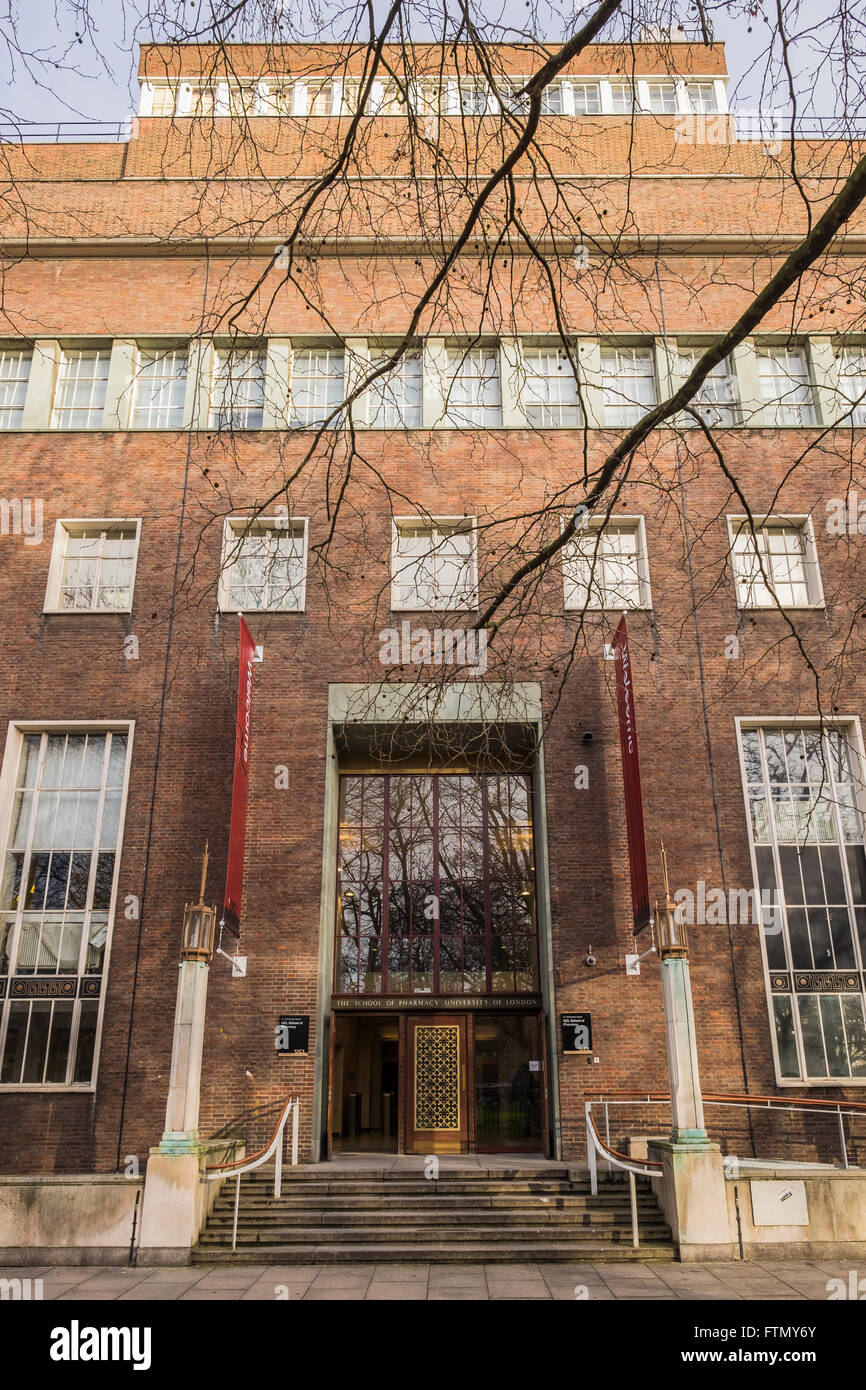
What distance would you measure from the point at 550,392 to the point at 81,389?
31.2 feet

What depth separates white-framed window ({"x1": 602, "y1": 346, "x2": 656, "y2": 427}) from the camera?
19.9 m

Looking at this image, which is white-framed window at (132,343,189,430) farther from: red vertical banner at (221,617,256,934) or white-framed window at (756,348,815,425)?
white-framed window at (756,348,815,425)

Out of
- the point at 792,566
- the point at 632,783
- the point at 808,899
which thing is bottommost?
the point at 808,899

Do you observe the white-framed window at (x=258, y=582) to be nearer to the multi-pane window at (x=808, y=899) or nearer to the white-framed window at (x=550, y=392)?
the white-framed window at (x=550, y=392)

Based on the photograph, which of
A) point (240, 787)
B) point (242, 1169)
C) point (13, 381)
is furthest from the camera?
point (13, 381)

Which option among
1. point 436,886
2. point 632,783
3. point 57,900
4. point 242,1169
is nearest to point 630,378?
point 632,783

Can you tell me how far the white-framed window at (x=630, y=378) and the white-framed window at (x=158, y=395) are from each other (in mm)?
8494

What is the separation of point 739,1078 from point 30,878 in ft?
39.1

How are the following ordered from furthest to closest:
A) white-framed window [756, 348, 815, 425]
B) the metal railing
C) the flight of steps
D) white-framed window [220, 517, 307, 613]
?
white-framed window [756, 348, 815, 425] < white-framed window [220, 517, 307, 613] < the metal railing < the flight of steps

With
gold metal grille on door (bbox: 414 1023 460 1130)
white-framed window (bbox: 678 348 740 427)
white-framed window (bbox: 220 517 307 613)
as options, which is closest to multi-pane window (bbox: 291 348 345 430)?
white-framed window (bbox: 220 517 307 613)

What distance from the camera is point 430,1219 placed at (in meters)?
12.2

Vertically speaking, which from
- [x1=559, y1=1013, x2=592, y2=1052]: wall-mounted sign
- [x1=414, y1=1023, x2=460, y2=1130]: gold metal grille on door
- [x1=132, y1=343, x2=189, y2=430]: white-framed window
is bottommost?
[x1=414, y1=1023, x2=460, y2=1130]: gold metal grille on door

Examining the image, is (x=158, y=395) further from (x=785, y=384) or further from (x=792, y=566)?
(x=792, y=566)

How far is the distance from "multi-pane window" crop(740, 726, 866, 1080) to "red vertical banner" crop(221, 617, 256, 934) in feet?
27.7
